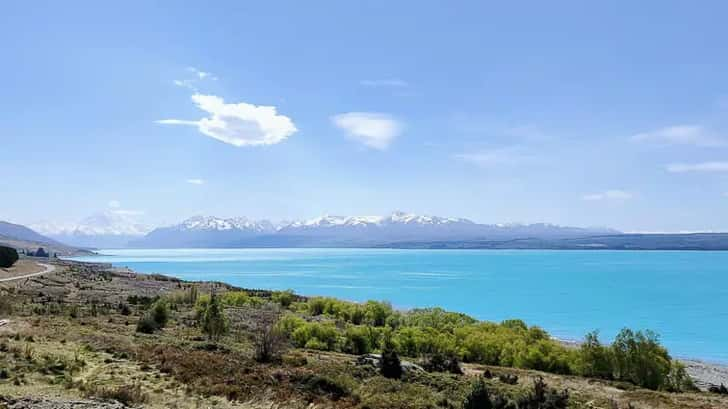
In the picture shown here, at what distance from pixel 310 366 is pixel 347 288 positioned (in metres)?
118

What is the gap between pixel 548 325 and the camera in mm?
94188

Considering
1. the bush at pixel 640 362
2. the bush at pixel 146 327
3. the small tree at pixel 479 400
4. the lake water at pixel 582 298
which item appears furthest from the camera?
the lake water at pixel 582 298

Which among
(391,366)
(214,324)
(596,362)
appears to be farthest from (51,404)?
(596,362)

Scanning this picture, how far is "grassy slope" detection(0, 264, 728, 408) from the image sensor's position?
675 inches

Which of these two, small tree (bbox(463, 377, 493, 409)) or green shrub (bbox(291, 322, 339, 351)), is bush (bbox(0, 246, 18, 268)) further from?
small tree (bbox(463, 377, 493, 409))

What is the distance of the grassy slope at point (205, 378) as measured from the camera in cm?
1714

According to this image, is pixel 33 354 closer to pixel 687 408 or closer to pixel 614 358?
pixel 687 408

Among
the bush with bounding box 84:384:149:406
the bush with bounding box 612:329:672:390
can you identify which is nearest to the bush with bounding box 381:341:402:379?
the bush with bounding box 84:384:149:406

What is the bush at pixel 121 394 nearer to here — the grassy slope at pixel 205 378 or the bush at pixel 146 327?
the grassy slope at pixel 205 378

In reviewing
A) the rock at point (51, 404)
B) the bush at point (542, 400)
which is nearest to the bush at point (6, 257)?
the rock at point (51, 404)

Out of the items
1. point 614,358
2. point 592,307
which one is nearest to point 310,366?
point 614,358

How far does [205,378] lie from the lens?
1902cm

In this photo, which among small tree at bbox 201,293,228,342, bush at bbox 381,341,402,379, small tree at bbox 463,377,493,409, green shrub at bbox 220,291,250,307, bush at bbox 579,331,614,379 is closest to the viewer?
small tree at bbox 463,377,493,409

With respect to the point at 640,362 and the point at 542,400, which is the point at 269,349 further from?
the point at 640,362
